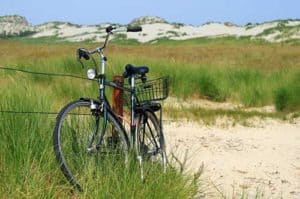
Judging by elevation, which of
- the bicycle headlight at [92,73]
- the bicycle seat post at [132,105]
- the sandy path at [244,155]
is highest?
the bicycle headlight at [92,73]

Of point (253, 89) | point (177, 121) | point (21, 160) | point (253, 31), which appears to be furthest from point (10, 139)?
point (253, 31)

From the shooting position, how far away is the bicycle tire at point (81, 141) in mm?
3883

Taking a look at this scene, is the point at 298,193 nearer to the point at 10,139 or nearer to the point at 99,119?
the point at 99,119

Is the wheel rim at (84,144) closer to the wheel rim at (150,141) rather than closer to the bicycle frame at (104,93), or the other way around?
the bicycle frame at (104,93)

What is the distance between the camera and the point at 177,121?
9008mm

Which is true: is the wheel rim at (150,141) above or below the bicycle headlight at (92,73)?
below

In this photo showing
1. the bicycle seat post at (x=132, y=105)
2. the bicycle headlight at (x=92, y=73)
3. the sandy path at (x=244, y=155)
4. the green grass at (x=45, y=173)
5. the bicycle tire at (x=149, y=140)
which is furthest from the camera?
the sandy path at (x=244, y=155)

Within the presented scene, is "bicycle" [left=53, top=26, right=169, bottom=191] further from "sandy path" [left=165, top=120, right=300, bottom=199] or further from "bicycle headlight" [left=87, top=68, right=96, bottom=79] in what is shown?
"sandy path" [left=165, top=120, right=300, bottom=199]

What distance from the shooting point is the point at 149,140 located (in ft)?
15.5

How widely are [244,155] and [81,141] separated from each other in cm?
307

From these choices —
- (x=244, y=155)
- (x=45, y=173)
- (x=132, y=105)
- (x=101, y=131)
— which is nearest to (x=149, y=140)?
(x=132, y=105)

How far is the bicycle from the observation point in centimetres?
399

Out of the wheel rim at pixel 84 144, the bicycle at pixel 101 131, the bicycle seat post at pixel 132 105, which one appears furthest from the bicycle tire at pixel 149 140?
the wheel rim at pixel 84 144

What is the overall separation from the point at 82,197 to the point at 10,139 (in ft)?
3.44
